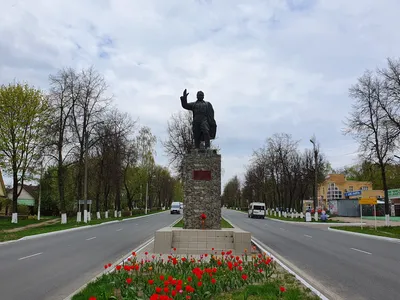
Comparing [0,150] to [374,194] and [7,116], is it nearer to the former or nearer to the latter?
[7,116]

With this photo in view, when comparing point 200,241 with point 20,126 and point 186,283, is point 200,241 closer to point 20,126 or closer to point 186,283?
point 186,283

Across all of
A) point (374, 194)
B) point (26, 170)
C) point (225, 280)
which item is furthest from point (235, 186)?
point (225, 280)

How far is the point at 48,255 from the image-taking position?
1412 cm

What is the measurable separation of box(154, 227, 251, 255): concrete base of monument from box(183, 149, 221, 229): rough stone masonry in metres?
1.02

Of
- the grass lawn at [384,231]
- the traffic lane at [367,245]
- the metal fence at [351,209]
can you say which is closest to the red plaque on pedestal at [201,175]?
the traffic lane at [367,245]

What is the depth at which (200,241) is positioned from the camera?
1457cm

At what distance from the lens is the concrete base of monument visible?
13867 millimetres

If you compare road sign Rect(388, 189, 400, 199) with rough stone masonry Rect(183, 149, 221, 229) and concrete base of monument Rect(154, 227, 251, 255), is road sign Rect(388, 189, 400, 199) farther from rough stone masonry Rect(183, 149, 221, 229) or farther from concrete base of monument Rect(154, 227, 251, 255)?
concrete base of monument Rect(154, 227, 251, 255)

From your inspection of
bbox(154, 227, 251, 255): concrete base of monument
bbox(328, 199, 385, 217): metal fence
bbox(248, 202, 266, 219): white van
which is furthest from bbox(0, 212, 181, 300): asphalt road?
bbox(328, 199, 385, 217): metal fence

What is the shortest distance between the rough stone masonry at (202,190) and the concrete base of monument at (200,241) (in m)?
1.02

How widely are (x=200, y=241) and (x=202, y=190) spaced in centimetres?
226

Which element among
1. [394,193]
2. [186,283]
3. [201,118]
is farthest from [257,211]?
[186,283]

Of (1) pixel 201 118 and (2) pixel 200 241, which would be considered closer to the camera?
(2) pixel 200 241

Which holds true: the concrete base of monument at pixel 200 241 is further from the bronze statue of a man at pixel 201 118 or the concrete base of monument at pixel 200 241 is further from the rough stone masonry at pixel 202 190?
the bronze statue of a man at pixel 201 118
